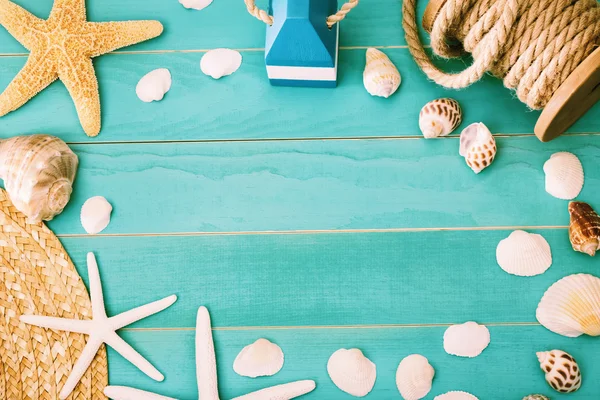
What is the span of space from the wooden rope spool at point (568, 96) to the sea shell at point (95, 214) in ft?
2.13

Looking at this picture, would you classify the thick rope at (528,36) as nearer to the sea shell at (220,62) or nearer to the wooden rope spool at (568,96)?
the wooden rope spool at (568,96)

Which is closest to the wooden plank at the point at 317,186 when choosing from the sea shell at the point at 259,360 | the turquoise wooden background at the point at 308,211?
the turquoise wooden background at the point at 308,211

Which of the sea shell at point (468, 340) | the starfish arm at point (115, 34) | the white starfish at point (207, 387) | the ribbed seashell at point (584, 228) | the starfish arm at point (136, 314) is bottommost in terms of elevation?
the white starfish at point (207, 387)

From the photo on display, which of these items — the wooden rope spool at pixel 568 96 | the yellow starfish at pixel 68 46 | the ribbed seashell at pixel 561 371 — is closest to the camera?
the wooden rope spool at pixel 568 96

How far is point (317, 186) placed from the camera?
1013mm

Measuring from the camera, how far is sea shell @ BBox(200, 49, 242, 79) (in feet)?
3.37

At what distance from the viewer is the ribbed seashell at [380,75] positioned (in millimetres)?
982

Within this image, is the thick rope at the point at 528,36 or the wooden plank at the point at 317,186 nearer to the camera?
the thick rope at the point at 528,36

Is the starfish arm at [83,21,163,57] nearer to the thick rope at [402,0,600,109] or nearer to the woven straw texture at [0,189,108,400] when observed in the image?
the woven straw texture at [0,189,108,400]

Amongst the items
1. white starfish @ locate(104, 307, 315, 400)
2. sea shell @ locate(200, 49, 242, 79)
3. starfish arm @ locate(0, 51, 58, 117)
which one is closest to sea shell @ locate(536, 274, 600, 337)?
white starfish @ locate(104, 307, 315, 400)

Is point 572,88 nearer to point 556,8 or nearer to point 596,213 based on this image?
point 556,8

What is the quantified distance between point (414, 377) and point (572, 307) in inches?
11.3

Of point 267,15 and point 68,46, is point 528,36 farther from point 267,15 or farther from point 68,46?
point 68,46

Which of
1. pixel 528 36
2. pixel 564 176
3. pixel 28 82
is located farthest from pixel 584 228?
pixel 28 82
